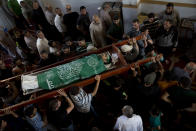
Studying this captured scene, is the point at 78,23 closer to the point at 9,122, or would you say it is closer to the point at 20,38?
the point at 20,38

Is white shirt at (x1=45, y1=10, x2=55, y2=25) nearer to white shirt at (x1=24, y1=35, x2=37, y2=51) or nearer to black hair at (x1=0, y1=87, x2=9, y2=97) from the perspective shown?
white shirt at (x1=24, y1=35, x2=37, y2=51)

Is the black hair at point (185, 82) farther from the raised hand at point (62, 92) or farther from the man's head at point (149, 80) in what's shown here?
the raised hand at point (62, 92)

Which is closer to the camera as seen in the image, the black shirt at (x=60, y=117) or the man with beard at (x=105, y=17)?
the black shirt at (x=60, y=117)

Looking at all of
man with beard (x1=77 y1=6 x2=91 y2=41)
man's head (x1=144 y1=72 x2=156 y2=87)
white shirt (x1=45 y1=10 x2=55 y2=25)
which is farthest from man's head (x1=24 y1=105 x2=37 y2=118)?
white shirt (x1=45 y1=10 x2=55 y2=25)

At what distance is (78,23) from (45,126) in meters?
3.08

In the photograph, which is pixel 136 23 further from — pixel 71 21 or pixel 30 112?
pixel 30 112

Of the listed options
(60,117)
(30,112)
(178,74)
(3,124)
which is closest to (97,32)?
(178,74)

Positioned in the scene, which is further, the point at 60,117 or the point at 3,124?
the point at 3,124

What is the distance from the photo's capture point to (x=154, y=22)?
4762 millimetres

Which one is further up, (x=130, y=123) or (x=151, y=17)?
(x=151, y=17)

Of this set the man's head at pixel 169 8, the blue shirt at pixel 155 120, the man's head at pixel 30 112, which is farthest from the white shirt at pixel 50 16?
the blue shirt at pixel 155 120

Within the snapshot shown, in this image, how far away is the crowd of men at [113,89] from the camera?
128 inches

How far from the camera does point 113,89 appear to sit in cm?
346

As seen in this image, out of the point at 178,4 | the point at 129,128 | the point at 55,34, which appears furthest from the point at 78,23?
the point at 129,128
